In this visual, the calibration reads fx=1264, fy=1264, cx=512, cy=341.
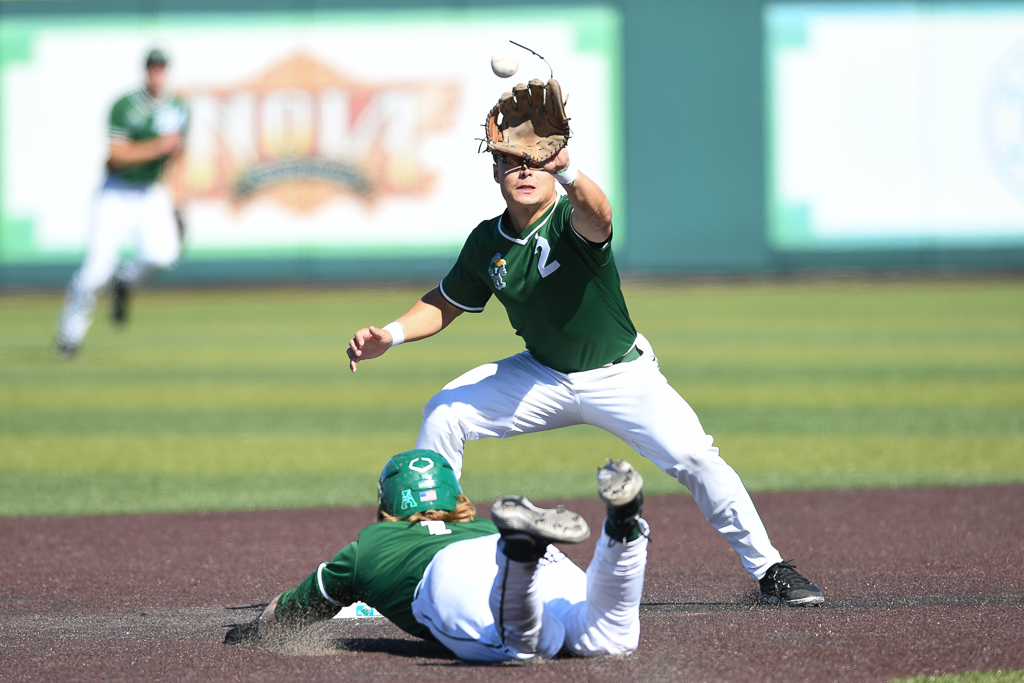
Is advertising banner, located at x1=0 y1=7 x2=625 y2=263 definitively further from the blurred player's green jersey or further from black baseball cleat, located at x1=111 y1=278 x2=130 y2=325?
the blurred player's green jersey

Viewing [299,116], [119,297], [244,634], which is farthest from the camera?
[299,116]

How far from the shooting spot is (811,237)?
23469 mm

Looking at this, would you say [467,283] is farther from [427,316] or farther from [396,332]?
[396,332]

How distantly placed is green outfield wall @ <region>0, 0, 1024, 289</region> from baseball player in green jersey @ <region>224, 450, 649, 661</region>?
19.6m

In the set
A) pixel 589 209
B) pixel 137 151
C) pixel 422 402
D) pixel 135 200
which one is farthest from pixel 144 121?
pixel 589 209

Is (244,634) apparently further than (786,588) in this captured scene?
No

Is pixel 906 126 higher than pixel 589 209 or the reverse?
the reverse

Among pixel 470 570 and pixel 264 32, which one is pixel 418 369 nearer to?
pixel 470 570

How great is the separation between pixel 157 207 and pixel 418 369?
3.30m

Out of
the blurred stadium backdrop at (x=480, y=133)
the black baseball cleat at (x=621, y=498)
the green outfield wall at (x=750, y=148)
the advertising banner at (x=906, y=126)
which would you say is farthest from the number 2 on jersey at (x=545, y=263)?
the advertising banner at (x=906, y=126)

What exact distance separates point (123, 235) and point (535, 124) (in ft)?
33.4

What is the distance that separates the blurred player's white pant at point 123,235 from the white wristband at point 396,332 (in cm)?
889

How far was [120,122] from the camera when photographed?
13.1m

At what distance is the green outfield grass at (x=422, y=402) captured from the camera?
25.4 feet
